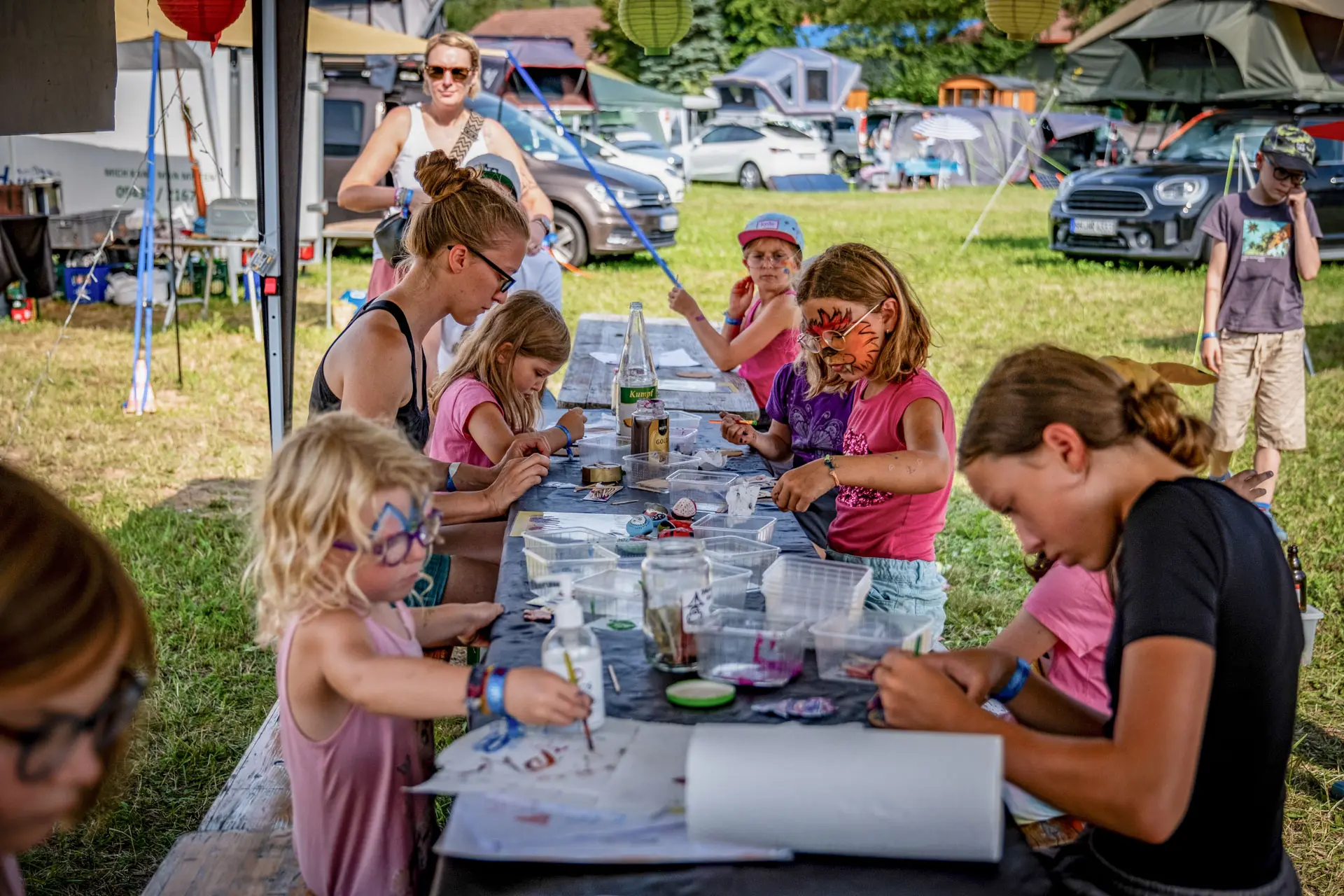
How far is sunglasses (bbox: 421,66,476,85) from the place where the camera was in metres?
5.56

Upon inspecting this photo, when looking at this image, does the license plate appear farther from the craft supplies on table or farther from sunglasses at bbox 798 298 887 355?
the craft supplies on table

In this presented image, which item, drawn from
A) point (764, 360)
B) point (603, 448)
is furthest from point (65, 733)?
point (764, 360)

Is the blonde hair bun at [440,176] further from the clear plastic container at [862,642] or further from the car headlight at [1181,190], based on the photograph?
the car headlight at [1181,190]

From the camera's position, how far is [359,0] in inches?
692

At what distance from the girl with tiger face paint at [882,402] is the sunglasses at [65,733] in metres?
2.26

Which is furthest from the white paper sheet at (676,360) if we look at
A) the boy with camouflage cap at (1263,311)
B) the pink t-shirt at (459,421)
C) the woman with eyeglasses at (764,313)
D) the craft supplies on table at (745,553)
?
the craft supplies on table at (745,553)

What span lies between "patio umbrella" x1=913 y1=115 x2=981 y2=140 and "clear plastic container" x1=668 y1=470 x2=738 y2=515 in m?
20.0

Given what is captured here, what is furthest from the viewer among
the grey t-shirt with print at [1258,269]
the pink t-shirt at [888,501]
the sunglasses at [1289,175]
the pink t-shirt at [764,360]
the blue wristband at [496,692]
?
the grey t-shirt with print at [1258,269]

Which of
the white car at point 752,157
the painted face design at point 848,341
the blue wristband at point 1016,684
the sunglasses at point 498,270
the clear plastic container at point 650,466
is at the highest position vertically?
the white car at point 752,157

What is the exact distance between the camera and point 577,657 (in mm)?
1736

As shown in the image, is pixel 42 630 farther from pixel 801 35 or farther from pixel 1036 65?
pixel 1036 65

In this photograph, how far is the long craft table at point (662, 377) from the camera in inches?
187

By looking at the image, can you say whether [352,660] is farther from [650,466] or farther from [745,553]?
[650,466]

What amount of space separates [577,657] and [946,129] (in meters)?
22.8
